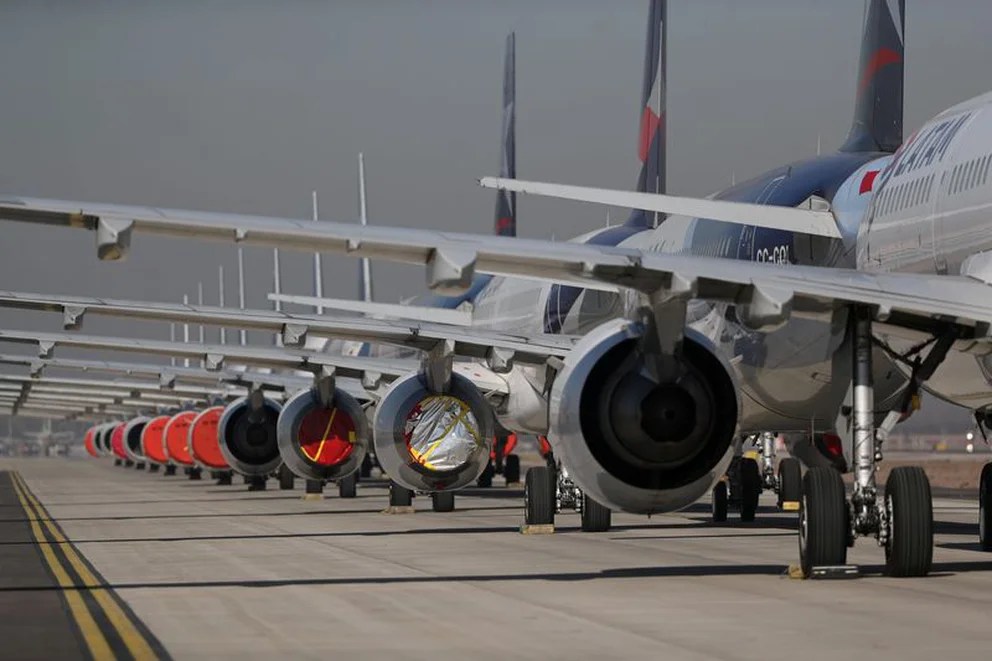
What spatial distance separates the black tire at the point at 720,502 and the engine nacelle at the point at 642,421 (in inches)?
466

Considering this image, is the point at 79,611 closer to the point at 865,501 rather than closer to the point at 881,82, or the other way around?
the point at 865,501

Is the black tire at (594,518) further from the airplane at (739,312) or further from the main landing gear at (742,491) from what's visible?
the airplane at (739,312)

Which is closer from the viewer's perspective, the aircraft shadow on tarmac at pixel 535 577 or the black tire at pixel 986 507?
the aircraft shadow on tarmac at pixel 535 577

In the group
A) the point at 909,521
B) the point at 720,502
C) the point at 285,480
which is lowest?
the point at 285,480

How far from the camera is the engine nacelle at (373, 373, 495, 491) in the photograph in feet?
84.8

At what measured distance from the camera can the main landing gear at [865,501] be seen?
15.7 m

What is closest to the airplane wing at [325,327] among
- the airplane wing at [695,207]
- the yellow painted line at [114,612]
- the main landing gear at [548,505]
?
the main landing gear at [548,505]

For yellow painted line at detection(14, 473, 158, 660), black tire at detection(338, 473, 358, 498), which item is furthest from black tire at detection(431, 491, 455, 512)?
yellow painted line at detection(14, 473, 158, 660)

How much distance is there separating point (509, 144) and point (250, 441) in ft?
43.4

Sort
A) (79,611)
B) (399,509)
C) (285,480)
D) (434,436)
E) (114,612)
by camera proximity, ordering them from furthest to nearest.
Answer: (285,480), (399,509), (434,436), (79,611), (114,612)

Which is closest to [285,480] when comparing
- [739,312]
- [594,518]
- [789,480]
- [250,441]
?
[250,441]

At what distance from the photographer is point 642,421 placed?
1573 centimetres

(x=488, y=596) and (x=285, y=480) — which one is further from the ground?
(x=488, y=596)

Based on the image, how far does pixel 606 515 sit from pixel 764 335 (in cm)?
549
